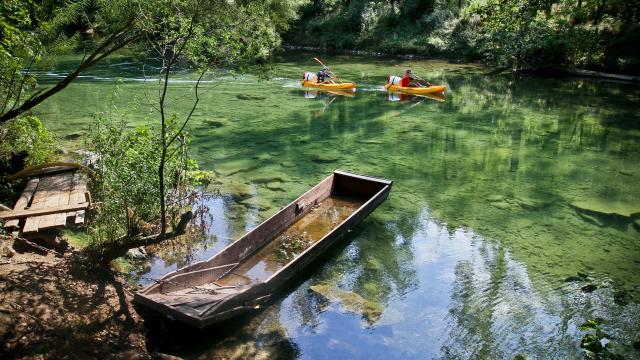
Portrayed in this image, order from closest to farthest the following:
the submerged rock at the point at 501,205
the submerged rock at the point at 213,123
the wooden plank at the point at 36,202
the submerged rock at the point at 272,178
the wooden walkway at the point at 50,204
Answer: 1. the wooden plank at the point at 36,202
2. the wooden walkway at the point at 50,204
3. the submerged rock at the point at 501,205
4. the submerged rock at the point at 272,178
5. the submerged rock at the point at 213,123

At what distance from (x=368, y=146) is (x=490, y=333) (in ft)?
27.7

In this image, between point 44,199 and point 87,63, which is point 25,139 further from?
point 87,63

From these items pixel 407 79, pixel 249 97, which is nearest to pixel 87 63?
pixel 249 97

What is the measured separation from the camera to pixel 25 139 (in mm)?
9406

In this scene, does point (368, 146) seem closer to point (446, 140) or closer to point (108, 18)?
point (446, 140)

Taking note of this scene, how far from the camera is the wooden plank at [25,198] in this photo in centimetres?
684

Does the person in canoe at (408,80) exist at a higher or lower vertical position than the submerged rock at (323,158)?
higher

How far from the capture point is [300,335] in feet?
21.2

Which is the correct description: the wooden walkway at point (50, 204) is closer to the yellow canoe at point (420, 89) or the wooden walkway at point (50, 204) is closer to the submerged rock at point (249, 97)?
the submerged rock at point (249, 97)

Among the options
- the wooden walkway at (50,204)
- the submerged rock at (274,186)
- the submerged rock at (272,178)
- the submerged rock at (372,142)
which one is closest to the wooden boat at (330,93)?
the submerged rock at (372,142)

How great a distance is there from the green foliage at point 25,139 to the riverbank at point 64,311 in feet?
10.7

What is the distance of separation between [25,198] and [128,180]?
1.75m

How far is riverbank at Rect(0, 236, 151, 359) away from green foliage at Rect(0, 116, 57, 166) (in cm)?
325

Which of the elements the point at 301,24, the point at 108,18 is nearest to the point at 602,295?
the point at 108,18
